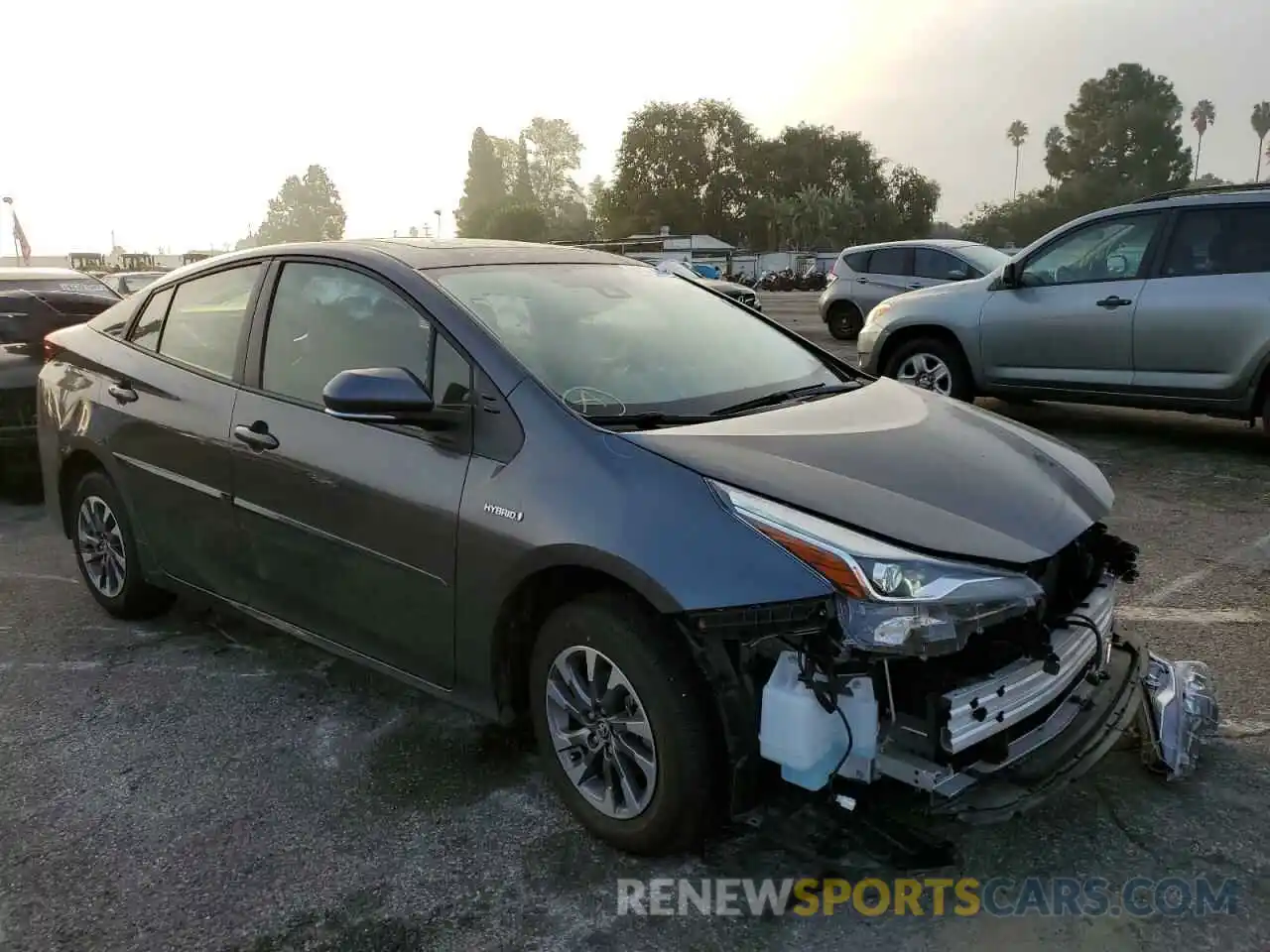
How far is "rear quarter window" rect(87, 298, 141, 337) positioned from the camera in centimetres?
445

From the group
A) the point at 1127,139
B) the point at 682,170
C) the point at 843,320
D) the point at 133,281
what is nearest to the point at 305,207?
the point at 682,170

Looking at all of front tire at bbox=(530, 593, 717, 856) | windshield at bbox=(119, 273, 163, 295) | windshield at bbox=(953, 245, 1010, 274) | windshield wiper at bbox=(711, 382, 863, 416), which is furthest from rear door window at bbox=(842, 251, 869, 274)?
windshield at bbox=(119, 273, 163, 295)

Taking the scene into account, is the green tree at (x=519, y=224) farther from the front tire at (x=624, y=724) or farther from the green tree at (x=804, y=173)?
the front tire at (x=624, y=724)

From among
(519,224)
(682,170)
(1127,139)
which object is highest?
(1127,139)

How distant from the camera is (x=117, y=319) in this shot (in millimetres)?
4527

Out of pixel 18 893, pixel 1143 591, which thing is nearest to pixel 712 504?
pixel 18 893

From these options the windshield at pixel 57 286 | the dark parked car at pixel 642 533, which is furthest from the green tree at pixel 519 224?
the dark parked car at pixel 642 533

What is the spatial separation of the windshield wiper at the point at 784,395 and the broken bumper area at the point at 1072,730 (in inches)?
44.0

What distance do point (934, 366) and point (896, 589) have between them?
21.6 ft

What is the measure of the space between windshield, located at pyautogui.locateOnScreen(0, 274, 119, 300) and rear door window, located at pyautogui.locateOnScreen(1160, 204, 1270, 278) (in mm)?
7903

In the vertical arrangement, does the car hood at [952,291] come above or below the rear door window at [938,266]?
below

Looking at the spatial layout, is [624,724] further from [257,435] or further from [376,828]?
[257,435]

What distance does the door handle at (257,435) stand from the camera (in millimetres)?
3418

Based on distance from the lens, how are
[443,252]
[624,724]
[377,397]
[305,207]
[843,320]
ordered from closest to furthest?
1. [624,724]
2. [377,397]
3. [443,252]
4. [843,320]
5. [305,207]
